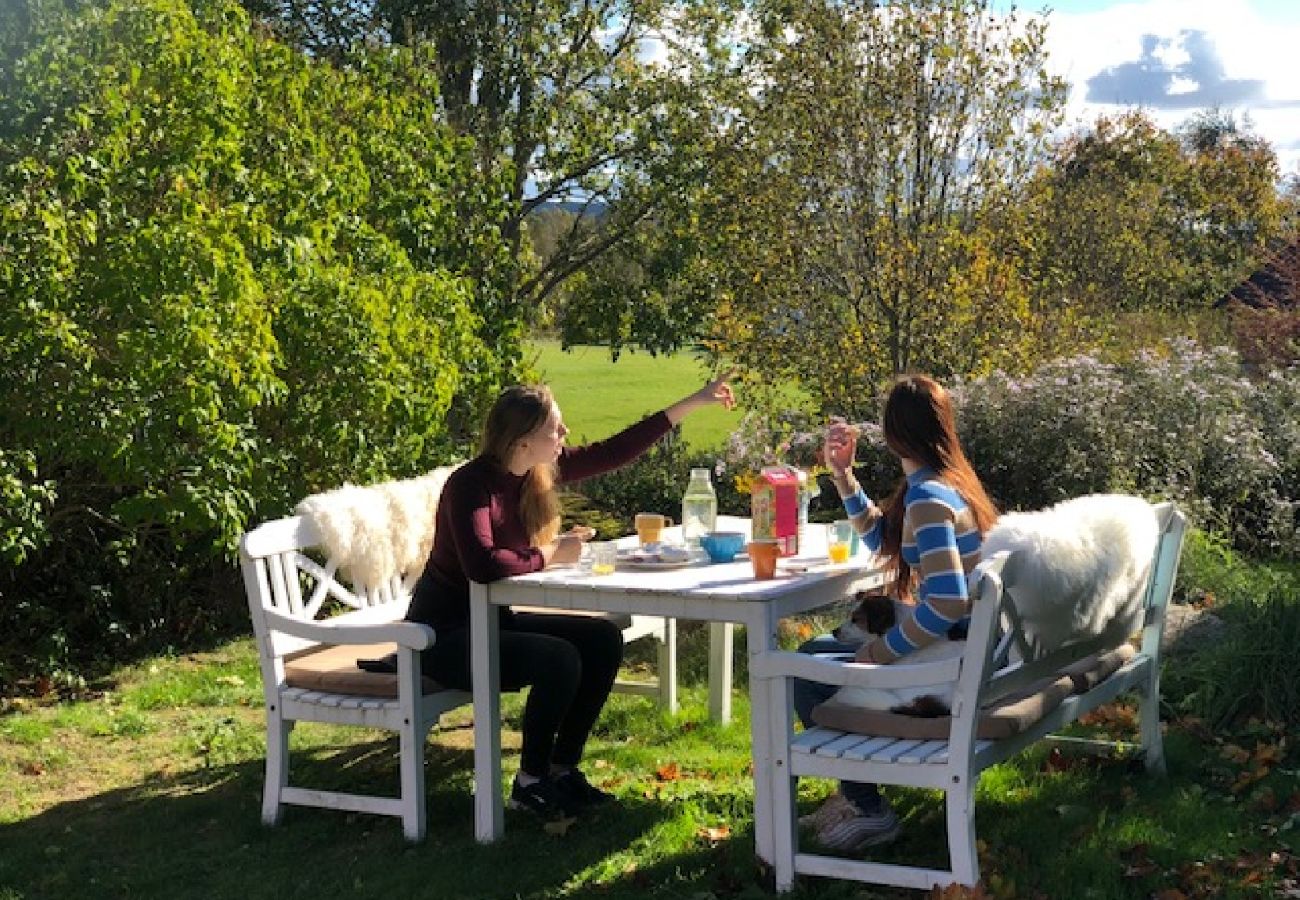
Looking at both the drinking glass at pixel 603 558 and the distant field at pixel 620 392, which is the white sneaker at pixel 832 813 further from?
the distant field at pixel 620 392

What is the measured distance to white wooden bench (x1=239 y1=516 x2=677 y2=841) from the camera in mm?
4785

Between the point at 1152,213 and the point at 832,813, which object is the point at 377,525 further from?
the point at 1152,213

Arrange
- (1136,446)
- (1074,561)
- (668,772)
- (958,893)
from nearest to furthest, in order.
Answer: (958,893)
(1074,561)
(668,772)
(1136,446)

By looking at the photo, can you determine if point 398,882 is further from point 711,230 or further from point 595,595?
point 711,230

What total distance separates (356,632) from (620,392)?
79.0 ft

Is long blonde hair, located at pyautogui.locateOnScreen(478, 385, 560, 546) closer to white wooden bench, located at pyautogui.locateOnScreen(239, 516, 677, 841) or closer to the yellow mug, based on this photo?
the yellow mug

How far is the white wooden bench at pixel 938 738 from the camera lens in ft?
12.8

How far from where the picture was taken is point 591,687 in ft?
17.0

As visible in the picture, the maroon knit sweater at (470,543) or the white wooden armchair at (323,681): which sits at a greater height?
the maroon knit sweater at (470,543)

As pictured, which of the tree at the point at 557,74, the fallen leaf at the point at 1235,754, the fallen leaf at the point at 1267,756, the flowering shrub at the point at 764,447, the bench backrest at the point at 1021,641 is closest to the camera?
the bench backrest at the point at 1021,641

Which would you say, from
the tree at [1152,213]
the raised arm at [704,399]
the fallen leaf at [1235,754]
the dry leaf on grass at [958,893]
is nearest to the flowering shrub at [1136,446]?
the tree at [1152,213]

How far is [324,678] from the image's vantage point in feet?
16.4

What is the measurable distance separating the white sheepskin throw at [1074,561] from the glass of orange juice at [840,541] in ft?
2.68

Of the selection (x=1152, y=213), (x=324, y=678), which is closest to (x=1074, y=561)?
(x=324, y=678)
